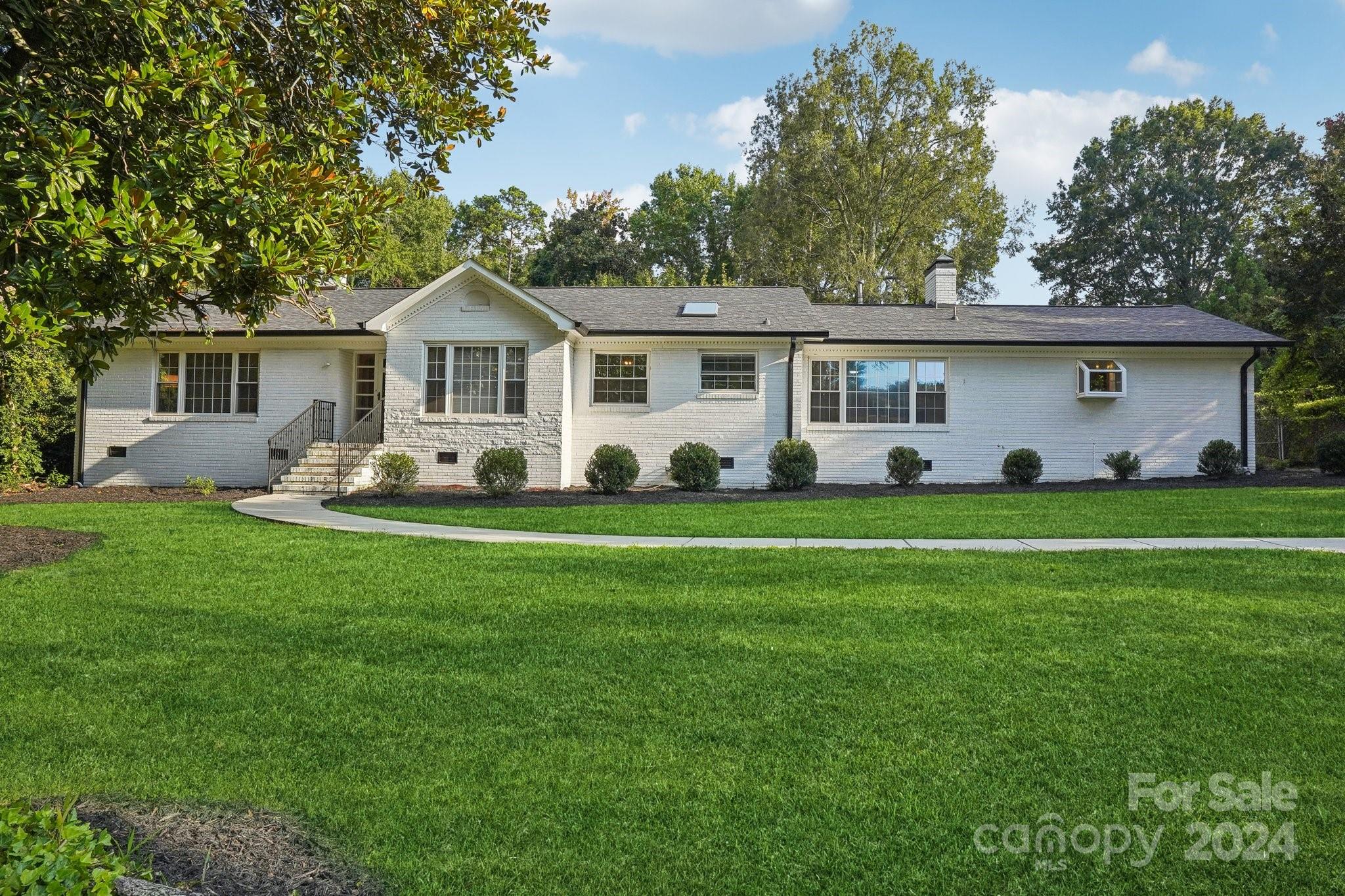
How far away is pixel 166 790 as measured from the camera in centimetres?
311

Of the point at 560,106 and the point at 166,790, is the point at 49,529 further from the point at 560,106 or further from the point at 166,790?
the point at 166,790

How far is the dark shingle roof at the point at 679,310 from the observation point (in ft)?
55.6

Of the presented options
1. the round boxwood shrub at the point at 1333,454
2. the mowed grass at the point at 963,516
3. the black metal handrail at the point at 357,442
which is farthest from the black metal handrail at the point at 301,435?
the round boxwood shrub at the point at 1333,454

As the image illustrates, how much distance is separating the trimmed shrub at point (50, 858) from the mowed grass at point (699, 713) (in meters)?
0.78

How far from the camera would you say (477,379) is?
16.4m

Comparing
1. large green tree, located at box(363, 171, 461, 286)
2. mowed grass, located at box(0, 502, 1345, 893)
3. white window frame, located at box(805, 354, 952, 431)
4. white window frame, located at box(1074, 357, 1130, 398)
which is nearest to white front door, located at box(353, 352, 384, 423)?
white window frame, located at box(805, 354, 952, 431)

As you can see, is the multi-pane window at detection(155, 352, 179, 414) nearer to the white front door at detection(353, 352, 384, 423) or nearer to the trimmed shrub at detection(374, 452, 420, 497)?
the white front door at detection(353, 352, 384, 423)

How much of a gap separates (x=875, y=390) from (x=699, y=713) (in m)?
14.7

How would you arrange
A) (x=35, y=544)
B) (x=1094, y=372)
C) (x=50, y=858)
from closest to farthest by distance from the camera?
(x=50, y=858), (x=35, y=544), (x=1094, y=372)

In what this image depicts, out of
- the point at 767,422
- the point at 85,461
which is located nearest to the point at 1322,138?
the point at 767,422

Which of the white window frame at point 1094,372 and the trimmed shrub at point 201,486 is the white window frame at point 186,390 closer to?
the trimmed shrub at point 201,486

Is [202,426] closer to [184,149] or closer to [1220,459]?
[184,149]

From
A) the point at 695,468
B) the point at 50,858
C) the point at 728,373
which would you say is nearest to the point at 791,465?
the point at 695,468

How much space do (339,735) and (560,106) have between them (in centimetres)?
702
